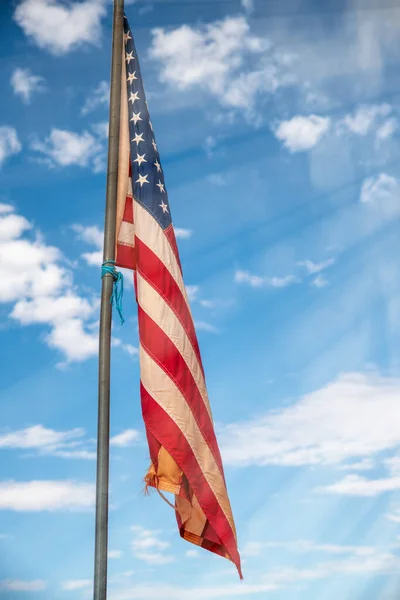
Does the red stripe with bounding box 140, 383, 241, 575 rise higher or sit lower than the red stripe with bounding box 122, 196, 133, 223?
lower

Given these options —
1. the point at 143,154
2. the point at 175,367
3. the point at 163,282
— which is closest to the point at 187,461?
the point at 175,367

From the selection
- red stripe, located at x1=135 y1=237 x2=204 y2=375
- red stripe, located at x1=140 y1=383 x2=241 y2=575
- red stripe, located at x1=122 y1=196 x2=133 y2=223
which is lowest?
red stripe, located at x1=140 y1=383 x2=241 y2=575

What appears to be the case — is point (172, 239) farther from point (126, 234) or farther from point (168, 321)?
point (168, 321)

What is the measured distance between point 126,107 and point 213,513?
535 cm

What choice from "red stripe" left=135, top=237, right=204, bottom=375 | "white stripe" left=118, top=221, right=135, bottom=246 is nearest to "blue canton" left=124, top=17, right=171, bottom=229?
"white stripe" left=118, top=221, right=135, bottom=246

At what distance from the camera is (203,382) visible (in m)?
9.45

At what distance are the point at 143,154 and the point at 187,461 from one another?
399 cm

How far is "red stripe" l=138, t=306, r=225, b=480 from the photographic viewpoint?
8.98 meters

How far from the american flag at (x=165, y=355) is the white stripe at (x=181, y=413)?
0.04 ft

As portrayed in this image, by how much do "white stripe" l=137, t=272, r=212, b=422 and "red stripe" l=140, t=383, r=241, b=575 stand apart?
27.8 inches

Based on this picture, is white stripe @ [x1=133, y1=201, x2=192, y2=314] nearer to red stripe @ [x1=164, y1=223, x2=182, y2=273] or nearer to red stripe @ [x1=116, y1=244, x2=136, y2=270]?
red stripe @ [x1=164, y1=223, x2=182, y2=273]

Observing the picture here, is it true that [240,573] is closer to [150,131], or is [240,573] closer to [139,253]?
[139,253]

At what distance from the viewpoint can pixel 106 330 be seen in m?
8.91

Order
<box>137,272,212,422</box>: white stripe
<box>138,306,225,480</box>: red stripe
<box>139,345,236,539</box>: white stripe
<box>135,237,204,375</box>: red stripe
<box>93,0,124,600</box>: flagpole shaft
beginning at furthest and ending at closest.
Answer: <box>135,237,204,375</box>: red stripe < <box>137,272,212,422</box>: white stripe < <box>138,306,225,480</box>: red stripe < <box>139,345,236,539</box>: white stripe < <box>93,0,124,600</box>: flagpole shaft
